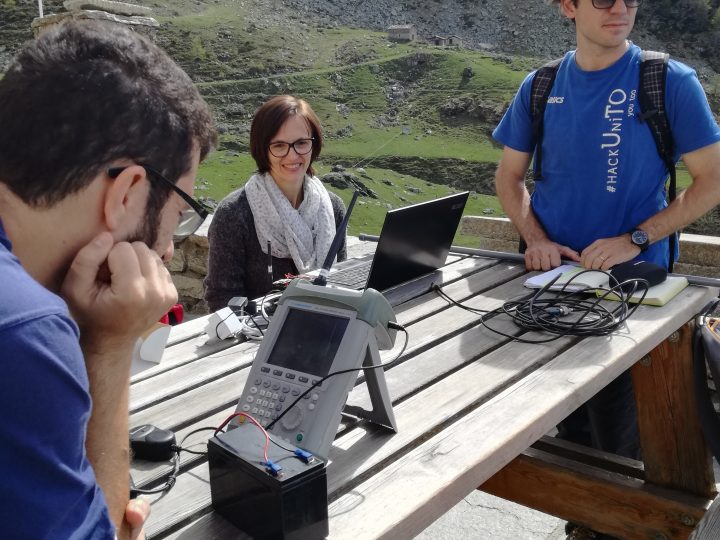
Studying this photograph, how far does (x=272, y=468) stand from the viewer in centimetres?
114

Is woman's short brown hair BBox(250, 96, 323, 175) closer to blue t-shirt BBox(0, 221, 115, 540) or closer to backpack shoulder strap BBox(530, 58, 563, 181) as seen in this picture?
backpack shoulder strap BBox(530, 58, 563, 181)

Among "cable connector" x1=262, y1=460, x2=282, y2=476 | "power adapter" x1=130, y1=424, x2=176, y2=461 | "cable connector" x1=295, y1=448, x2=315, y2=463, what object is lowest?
"power adapter" x1=130, y1=424, x2=176, y2=461

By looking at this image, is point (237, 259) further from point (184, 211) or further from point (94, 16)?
point (94, 16)

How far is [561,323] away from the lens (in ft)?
7.23

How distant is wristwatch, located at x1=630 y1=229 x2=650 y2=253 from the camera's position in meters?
2.73

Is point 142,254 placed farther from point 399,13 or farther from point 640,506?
point 399,13

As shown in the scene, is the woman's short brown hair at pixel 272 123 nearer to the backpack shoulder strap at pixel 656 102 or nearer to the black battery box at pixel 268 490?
the backpack shoulder strap at pixel 656 102

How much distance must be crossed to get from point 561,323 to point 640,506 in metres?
0.90

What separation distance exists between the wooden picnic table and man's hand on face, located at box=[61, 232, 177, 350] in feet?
1.16

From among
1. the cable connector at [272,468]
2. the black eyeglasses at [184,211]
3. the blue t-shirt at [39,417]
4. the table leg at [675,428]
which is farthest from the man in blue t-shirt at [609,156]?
the blue t-shirt at [39,417]

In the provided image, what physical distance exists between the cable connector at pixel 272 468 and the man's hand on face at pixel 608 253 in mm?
1858

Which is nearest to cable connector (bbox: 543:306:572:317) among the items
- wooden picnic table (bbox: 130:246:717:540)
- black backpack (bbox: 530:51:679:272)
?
wooden picnic table (bbox: 130:246:717:540)

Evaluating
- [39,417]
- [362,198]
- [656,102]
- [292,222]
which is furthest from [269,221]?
[362,198]

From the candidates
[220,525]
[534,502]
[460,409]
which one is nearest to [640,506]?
[534,502]
